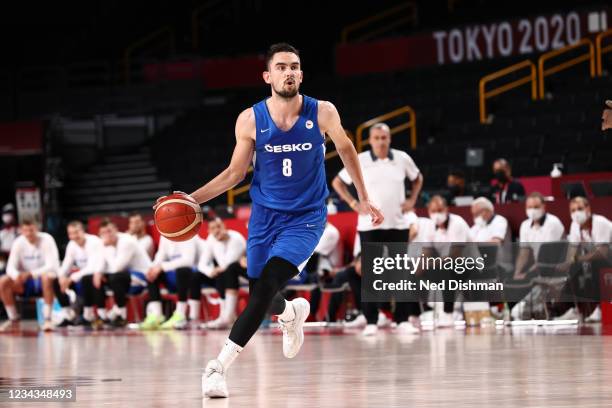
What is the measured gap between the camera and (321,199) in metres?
7.43

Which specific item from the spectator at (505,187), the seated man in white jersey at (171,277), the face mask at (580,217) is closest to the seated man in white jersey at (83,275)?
the seated man in white jersey at (171,277)

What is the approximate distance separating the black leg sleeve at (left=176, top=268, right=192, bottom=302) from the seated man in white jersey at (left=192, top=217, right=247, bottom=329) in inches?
16.6

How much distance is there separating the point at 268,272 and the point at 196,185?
61.1 feet

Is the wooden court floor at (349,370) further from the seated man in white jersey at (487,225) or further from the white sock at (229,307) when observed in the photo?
the white sock at (229,307)

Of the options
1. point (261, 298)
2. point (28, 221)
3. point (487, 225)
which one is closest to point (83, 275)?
point (28, 221)

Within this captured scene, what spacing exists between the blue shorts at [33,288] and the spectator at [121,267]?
1456mm

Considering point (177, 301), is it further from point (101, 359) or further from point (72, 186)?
point (72, 186)

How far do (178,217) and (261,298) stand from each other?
2.36ft

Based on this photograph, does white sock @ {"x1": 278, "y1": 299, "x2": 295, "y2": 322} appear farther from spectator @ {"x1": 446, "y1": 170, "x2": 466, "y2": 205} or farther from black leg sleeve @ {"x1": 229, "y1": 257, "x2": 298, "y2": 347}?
spectator @ {"x1": 446, "y1": 170, "x2": 466, "y2": 205}

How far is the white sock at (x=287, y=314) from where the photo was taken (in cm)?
778

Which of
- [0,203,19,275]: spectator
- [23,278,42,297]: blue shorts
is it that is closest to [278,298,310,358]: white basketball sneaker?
[23,278,42,297]: blue shorts

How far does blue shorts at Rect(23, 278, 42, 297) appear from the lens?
1772 centimetres

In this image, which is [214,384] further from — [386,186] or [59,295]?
[59,295]

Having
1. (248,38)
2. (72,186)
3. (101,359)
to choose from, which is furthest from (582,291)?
(248,38)
